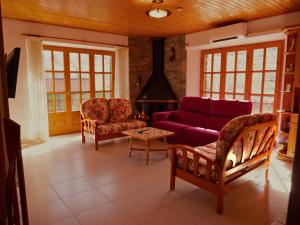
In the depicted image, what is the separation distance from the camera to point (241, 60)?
4.96 metres

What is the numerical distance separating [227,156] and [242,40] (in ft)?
10.8

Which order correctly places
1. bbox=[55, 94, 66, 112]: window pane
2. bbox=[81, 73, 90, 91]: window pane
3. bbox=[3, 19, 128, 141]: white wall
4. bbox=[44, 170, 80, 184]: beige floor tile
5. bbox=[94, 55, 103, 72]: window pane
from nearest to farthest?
bbox=[44, 170, 80, 184]: beige floor tile, bbox=[3, 19, 128, 141]: white wall, bbox=[55, 94, 66, 112]: window pane, bbox=[81, 73, 90, 91]: window pane, bbox=[94, 55, 103, 72]: window pane

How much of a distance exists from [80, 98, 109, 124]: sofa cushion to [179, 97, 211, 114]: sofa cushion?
1723 mm

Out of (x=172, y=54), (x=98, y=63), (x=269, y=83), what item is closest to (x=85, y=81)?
(x=98, y=63)

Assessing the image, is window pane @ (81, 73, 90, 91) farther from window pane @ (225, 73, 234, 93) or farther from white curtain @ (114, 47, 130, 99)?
window pane @ (225, 73, 234, 93)

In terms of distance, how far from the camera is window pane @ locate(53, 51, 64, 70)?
516cm

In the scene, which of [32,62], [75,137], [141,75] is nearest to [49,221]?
[75,137]

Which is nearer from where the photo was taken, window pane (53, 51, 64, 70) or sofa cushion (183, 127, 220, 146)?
sofa cushion (183, 127, 220, 146)

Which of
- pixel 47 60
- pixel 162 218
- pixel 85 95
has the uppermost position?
pixel 47 60

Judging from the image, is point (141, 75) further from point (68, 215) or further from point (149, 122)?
point (68, 215)

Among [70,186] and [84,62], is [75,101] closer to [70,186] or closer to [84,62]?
[84,62]

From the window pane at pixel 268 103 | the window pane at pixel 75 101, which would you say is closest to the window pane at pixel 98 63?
the window pane at pixel 75 101

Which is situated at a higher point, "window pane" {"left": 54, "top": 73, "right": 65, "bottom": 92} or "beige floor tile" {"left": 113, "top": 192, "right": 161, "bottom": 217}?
"window pane" {"left": 54, "top": 73, "right": 65, "bottom": 92}

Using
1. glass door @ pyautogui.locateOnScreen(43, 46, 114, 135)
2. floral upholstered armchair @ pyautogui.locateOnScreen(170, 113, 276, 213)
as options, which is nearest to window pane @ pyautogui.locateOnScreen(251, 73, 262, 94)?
floral upholstered armchair @ pyautogui.locateOnScreen(170, 113, 276, 213)
